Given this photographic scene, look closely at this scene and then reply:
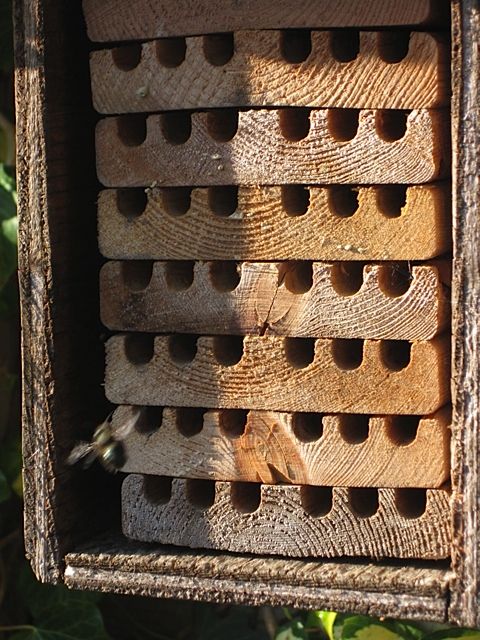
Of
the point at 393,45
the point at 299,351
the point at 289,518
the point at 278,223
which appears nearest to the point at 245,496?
the point at 289,518

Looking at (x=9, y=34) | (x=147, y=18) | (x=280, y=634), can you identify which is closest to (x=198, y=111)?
(x=147, y=18)

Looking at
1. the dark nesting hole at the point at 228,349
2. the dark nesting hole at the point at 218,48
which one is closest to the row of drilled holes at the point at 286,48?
the dark nesting hole at the point at 218,48

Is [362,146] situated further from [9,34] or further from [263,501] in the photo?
[9,34]

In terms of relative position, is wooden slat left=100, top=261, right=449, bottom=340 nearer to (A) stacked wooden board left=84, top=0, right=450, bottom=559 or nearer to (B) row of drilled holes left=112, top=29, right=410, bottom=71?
(A) stacked wooden board left=84, top=0, right=450, bottom=559

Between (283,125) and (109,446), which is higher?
(283,125)

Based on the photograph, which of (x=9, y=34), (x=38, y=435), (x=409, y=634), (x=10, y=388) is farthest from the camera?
(x=10, y=388)

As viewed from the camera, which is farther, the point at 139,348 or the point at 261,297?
the point at 139,348

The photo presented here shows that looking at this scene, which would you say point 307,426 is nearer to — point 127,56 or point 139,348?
point 139,348

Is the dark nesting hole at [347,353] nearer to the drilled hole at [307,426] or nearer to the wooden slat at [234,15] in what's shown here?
the drilled hole at [307,426]
